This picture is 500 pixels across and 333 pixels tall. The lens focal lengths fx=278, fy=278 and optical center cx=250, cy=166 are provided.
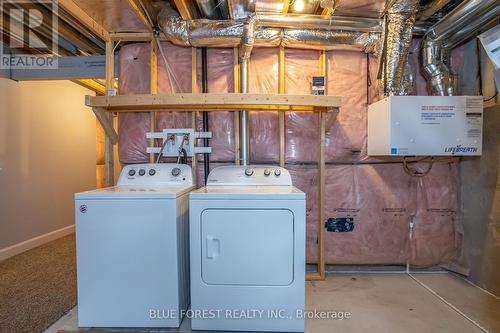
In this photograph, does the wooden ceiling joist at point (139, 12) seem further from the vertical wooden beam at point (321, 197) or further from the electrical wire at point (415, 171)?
the electrical wire at point (415, 171)

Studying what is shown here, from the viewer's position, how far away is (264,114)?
8.66 ft

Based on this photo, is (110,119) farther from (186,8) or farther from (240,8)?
(240,8)

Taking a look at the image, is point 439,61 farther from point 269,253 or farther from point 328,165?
point 269,253

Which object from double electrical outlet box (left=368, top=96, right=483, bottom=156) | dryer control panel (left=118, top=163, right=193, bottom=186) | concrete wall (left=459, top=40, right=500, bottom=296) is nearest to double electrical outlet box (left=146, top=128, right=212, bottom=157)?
dryer control panel (left=118, top=163, right=193, bottom=186)

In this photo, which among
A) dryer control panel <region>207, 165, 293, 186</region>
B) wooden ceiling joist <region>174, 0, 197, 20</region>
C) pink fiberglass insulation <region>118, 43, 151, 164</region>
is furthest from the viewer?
pink fiberglass insulation <region>118, 43, 151, 164</region>

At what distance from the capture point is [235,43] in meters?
2.47

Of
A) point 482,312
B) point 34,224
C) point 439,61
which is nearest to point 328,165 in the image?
point 439,61

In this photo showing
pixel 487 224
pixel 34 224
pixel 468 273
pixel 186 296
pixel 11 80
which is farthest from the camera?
pixel 34 224

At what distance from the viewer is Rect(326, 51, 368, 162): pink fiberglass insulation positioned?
2652mm

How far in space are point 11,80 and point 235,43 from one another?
2.70 metres

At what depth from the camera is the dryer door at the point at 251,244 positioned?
5.65ft

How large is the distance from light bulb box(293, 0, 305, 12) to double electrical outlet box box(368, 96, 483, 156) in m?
1.06

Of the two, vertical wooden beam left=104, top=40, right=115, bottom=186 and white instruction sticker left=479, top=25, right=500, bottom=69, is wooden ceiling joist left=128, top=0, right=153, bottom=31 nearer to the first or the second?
vertical wooden beam left=104, top=40, right=115, bottom=186

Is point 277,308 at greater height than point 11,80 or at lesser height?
lesser
